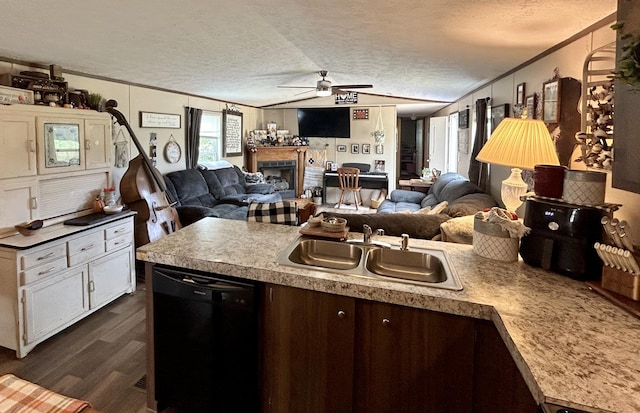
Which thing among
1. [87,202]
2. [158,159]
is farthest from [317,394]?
[158,159]

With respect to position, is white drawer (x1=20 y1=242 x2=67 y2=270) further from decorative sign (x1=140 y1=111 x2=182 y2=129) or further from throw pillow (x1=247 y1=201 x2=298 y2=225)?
decorative sign (x1=140 y1=111 x2=182 y2=129)

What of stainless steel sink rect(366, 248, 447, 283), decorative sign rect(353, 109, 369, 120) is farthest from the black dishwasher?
decorative sign rect(353, 109, 369, 120)

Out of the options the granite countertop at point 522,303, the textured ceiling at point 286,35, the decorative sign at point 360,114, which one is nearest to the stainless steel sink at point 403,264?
the granite countertop at point 522,303

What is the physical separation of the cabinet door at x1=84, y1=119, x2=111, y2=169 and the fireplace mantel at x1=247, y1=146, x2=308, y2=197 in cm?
433

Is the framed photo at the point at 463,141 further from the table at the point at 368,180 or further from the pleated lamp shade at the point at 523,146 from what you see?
the pleated lamp shade at the point at 523,146

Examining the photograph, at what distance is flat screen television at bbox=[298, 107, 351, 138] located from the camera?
26.6 ft

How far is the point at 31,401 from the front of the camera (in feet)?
3.21

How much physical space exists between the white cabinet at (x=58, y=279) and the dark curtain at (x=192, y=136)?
2.54 m

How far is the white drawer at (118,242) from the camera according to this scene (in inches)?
128

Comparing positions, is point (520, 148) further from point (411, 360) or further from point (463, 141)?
point (463, 141)

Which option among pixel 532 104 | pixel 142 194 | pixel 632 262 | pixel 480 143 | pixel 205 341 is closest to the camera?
pixel 632 262

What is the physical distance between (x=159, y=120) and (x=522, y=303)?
16.4ft

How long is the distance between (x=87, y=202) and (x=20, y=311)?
1263 mm

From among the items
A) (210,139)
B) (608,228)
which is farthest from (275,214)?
(210,139)
